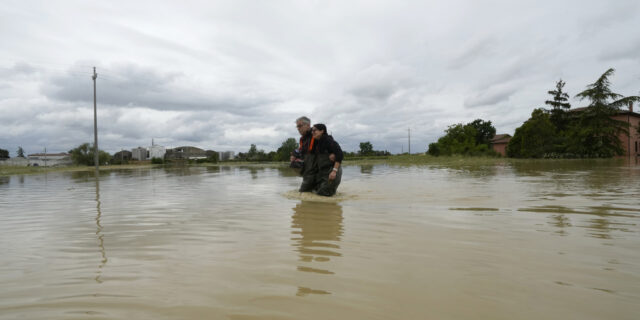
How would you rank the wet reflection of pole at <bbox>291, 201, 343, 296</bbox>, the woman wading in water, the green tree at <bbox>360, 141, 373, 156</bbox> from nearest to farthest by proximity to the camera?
the wet reflection of pole at <bbox>291, 201, 343, 296</bbox> < the woman wading in water < the green tree at <bbox>360, 141, 373, 156</bbox>

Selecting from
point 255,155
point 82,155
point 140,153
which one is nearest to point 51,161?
point 140,153

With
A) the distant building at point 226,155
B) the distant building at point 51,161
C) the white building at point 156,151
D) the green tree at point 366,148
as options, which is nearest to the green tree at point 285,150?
the green tree at point 366,148

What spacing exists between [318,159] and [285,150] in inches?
2299

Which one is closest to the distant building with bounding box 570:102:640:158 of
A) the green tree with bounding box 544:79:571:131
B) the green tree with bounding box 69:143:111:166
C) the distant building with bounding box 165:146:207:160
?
the green tree with bounding box 544:79:571:131

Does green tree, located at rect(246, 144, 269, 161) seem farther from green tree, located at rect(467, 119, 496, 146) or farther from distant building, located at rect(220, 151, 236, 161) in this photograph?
green tree, located at rect(467, 119, 496, 146)

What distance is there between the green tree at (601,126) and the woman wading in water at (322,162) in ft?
143

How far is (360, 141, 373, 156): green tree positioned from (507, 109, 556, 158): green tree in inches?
1062

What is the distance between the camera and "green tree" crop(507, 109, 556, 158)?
41.2m

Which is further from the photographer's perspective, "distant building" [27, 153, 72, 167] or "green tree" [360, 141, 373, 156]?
"green tree" [360, 141, 373, 156]

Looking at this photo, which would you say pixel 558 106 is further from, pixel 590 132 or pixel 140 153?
pixel 140 153

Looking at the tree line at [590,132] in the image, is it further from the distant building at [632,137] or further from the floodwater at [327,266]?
the floodwater at [327,266]

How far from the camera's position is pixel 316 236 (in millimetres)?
3209

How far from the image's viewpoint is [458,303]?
5.41 feet

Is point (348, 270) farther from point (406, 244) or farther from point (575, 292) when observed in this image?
point (575, 292)
